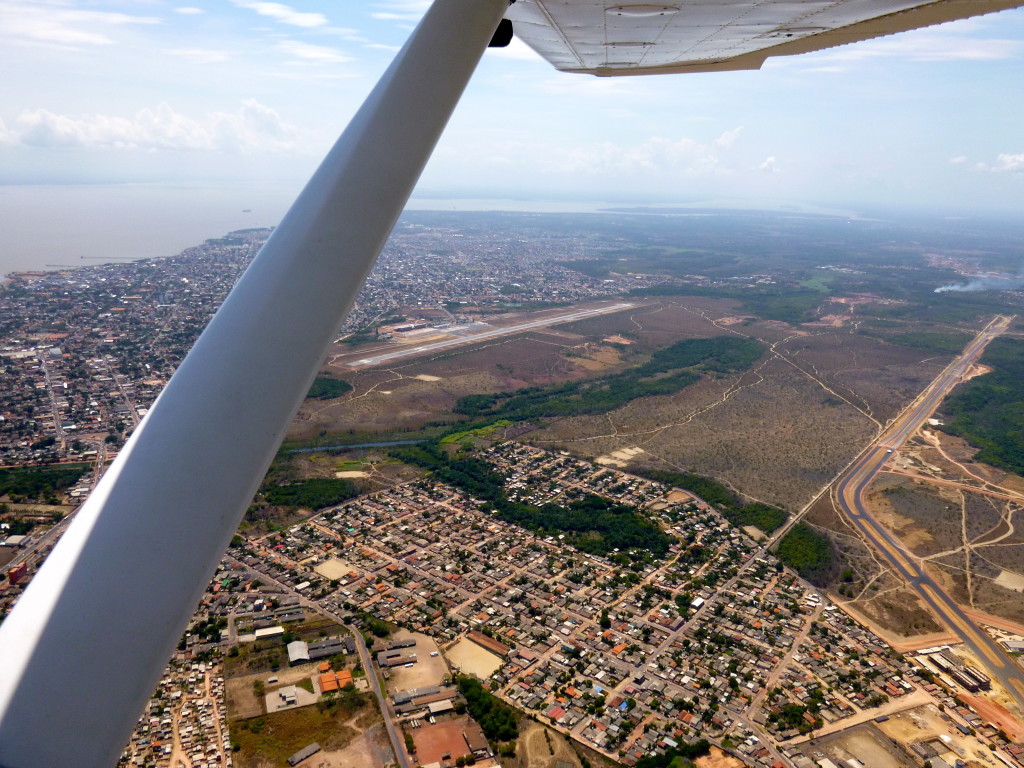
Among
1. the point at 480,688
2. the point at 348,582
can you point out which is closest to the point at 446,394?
the point at 348,582

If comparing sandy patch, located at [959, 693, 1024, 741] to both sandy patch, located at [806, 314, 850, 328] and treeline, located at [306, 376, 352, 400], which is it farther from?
sandy patch, located at [806, 314, 850, 328]

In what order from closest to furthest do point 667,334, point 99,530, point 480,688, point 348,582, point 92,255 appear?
point 99,530 → point 480,688 → point 348,582 → point 667,334 → point 92,255

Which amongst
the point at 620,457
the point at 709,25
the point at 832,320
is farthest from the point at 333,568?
the point at 832,320

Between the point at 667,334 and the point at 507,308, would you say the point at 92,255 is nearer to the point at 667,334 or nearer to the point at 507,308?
the point at 507,308

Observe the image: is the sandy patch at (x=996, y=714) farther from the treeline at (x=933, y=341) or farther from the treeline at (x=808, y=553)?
the treeline at (x=933, y=341)

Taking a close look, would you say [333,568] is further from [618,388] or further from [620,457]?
[618,388]

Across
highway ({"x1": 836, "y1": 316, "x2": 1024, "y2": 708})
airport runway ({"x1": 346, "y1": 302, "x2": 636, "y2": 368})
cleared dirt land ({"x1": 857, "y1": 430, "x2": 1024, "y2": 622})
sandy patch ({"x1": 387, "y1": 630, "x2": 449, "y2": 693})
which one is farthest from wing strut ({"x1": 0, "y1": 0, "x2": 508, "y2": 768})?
airport runway ({"x1": 346, "y1": 302, "x2": 636, "y2": 368})
